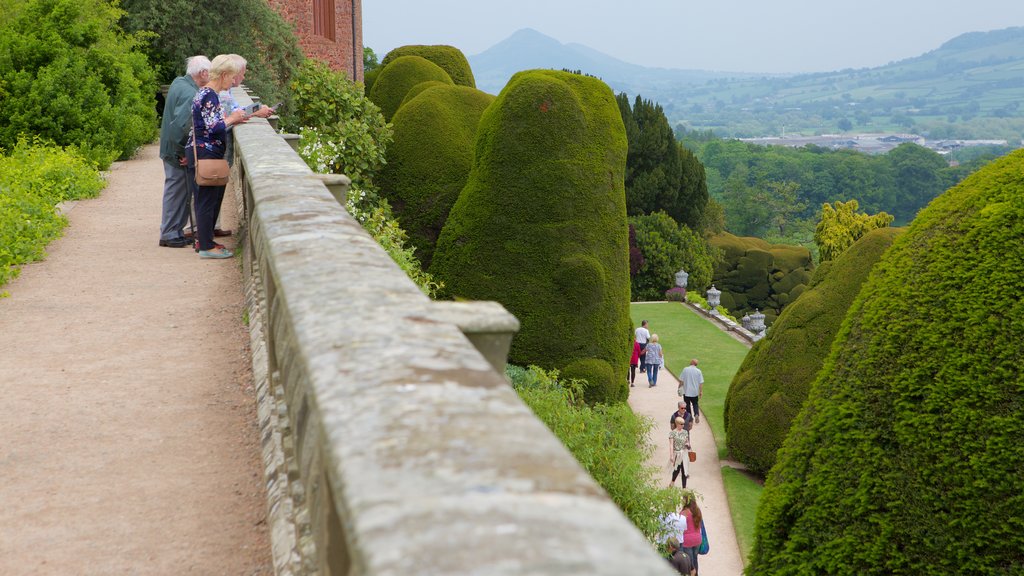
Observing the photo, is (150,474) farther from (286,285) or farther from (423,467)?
(423,467)

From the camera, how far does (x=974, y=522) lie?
241 inches

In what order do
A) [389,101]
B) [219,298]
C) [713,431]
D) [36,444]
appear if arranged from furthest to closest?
[389,101]
[713,431]
[219,298]
[36,444]

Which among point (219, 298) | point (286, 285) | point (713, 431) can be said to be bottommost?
point (713, 431)

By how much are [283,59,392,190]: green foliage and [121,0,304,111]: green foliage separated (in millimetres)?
1795

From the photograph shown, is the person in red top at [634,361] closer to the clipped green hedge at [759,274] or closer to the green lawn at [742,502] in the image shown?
the green lawn at [742,502]

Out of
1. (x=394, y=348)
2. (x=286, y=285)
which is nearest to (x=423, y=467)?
(x=394, y=348)

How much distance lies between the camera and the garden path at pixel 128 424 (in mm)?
3697

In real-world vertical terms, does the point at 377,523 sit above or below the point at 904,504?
above

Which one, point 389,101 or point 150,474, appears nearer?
point 150,474

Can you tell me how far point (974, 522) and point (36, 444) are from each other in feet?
17.3

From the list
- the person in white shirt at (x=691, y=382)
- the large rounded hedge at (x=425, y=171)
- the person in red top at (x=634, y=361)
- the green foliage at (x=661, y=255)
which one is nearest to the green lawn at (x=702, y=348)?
the person in white shirt at (x=691, y=382)

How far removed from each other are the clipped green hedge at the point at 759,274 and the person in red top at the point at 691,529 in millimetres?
36104

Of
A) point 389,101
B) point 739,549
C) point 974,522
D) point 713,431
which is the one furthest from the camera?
point 389,101

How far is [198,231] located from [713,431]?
13.7 m
